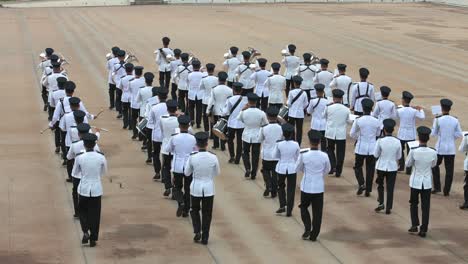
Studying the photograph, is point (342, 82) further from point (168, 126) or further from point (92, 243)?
point (92, 243)

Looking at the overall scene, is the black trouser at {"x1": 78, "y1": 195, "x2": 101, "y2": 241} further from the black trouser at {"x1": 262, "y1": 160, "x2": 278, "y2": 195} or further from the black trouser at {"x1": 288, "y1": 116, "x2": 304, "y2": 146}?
the black trouser at {"x1": 288, "y1": 116, "x2": 304, "y2": 146}

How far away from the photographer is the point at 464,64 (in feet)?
111

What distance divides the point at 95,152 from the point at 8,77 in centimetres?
1708

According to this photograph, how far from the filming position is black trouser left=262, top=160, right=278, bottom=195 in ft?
53.9

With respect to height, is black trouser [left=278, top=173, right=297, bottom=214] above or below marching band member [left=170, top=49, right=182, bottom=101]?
below

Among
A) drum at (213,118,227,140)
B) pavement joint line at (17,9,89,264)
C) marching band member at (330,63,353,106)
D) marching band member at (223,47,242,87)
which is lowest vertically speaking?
pavement joint line at (17,9,89,264)

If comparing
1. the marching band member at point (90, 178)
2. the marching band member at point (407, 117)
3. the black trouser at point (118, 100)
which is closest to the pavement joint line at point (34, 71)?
the marching band member at point (90, 178)

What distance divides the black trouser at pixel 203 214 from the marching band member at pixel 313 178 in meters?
1.49

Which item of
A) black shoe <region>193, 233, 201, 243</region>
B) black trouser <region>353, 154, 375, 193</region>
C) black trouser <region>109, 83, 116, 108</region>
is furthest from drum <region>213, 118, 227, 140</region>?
black trouser <region>109, 83, 116, 108</region>

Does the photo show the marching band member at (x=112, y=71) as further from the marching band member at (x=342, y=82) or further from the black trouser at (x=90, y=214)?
the black trouser at (x=90, y=214)

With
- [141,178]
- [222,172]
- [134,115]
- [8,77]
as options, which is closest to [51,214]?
[141,178]

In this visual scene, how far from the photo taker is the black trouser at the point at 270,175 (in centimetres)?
1642

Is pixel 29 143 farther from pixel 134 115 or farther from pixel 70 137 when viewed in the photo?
pixel 70 137

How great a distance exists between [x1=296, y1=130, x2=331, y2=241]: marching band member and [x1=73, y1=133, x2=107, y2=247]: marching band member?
122 inches
